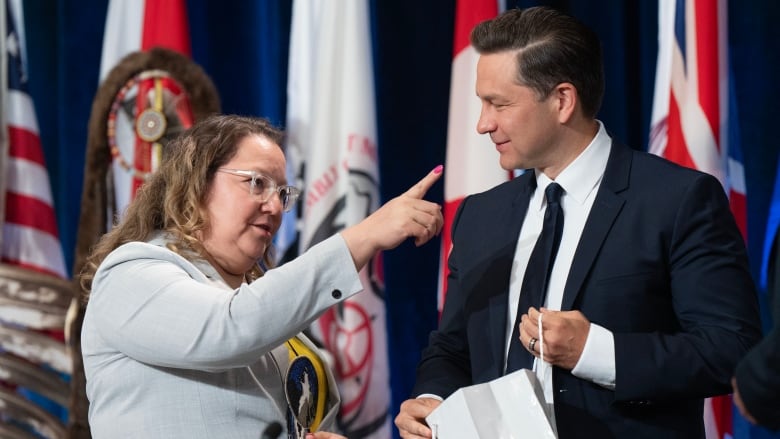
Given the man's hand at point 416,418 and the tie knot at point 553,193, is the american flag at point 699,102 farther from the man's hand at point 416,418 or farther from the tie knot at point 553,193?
the man's hand at point 416,418

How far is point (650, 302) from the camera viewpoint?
1971 mm

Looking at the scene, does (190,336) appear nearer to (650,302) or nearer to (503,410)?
Result: (503,410)

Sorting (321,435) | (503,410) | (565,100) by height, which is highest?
(565,100)

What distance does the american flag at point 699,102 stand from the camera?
3.03 metres

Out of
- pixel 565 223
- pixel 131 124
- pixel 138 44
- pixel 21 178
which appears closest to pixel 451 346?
pixel 565 223

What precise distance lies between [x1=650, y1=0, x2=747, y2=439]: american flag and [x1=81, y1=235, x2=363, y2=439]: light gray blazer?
155 cm

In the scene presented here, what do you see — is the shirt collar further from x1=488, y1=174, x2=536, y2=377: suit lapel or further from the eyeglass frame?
the eyeglass frame

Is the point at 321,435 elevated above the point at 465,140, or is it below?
below

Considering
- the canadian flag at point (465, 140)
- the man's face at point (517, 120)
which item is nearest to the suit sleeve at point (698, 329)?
the man's face at point (517, 120)

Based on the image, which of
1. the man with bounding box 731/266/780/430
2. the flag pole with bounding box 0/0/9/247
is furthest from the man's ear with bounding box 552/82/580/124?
the flag pole with bounding box 0/0/9/247

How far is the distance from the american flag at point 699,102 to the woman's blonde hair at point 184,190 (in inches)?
55.0

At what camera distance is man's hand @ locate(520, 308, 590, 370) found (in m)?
1.83

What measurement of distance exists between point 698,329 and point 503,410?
0.40 meters

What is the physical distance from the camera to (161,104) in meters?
3.61
